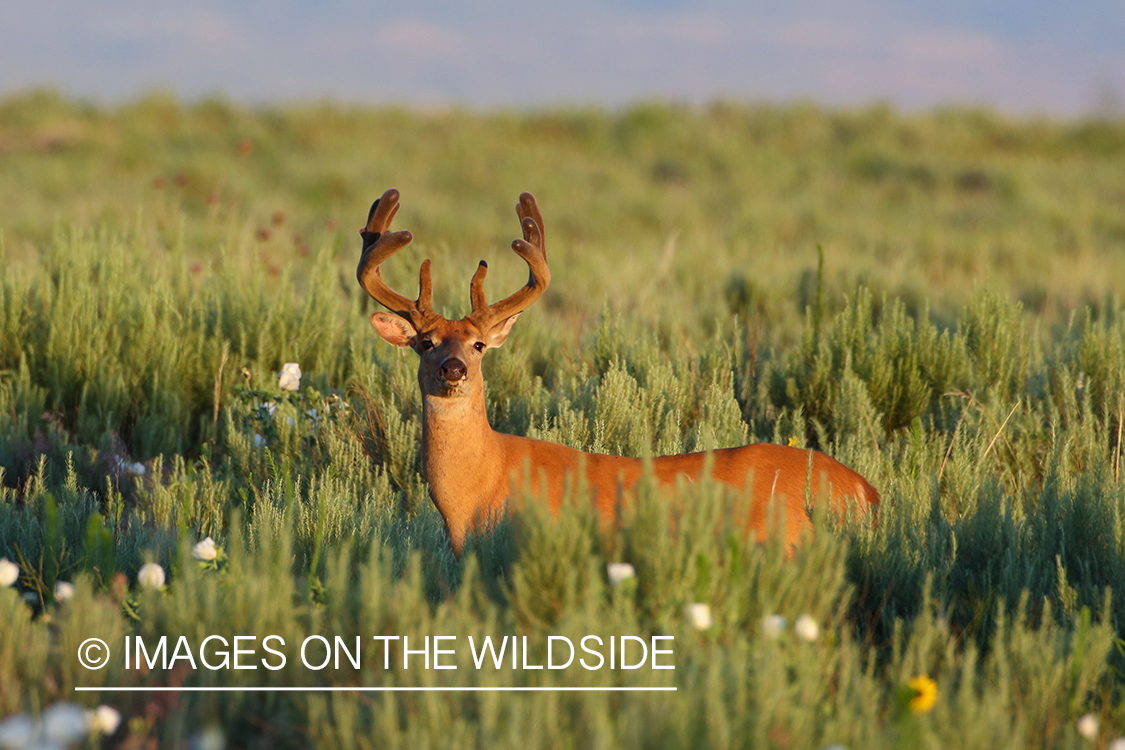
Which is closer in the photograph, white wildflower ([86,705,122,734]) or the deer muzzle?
white wildflower ([86,705,122,734])

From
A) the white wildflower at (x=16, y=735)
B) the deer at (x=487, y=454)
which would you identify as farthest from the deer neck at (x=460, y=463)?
the white wildflower at (x=16, y=735)

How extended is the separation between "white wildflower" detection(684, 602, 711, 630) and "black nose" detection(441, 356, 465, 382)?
65.0 inches

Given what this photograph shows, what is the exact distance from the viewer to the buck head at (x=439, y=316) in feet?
12.8

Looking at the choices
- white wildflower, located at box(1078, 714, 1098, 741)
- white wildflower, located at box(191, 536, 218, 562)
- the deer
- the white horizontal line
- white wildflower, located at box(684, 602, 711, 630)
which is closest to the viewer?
the white horizontal line

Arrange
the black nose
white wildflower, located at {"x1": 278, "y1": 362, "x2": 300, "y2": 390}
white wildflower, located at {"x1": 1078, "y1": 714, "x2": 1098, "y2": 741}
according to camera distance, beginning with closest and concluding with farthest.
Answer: white wildflower, located at {"x1": 1078, "y1": 714, "x2": 1098, "y2": 741}
the black nose
white wildflower, located at {"x1": 278, "y1": 362, "x2": 300, "y2": 390}

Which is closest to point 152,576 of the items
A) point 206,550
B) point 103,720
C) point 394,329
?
point 206,550

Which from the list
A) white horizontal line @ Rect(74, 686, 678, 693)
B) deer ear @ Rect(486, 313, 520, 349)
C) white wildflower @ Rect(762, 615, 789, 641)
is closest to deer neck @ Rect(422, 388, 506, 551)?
deer ear @ Rect(486, 313, 520, 349)

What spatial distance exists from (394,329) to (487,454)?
0.65 metres

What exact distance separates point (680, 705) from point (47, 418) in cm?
418

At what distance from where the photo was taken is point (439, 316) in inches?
161

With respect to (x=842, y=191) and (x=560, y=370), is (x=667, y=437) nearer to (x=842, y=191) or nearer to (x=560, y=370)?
(x=560, y=370)

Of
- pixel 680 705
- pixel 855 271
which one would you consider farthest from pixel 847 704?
pixel 855 271

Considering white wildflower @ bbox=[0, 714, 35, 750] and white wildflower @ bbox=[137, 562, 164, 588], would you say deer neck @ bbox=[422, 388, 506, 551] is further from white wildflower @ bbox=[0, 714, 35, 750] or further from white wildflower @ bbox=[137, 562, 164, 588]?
white wildflower @ bbox=[0, 714, 35, 750]

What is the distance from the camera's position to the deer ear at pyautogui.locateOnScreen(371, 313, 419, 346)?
4066 mm
